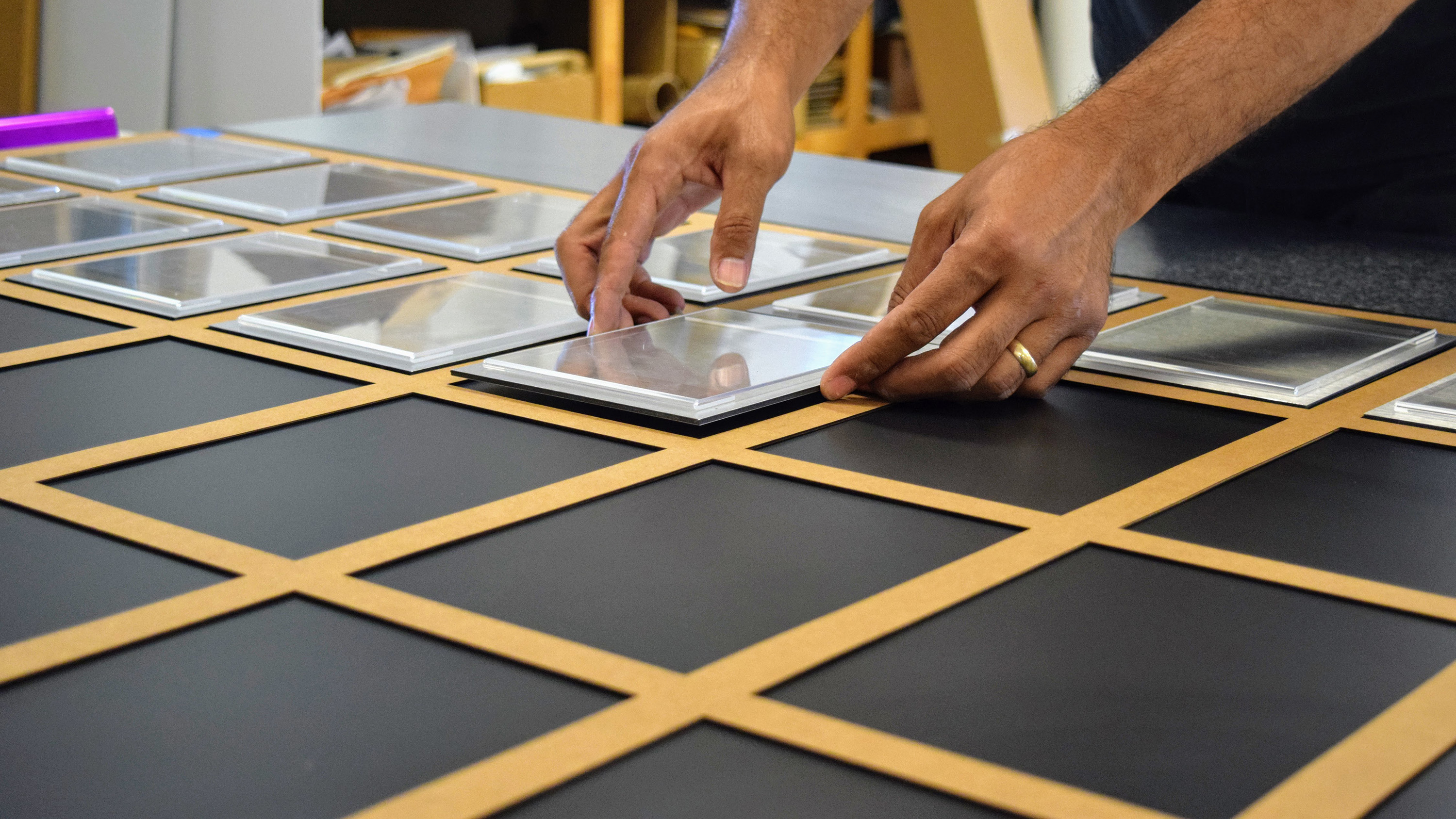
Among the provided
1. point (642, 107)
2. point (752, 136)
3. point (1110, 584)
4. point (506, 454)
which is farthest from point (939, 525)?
point (642, 107)

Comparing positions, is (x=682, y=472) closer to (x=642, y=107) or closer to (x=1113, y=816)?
(x=1113, y=816)

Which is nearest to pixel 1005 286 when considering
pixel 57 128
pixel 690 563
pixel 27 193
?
pixel 690 563

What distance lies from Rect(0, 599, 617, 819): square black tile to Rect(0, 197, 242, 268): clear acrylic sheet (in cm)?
69

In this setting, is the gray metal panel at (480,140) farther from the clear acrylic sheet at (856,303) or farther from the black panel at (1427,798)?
the black panel at (1427,798)

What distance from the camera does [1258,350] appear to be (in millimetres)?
897

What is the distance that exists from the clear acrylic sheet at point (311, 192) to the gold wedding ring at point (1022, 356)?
679mm

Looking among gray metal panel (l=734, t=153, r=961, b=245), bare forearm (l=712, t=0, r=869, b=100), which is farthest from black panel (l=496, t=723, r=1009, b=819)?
gray metal panel (l=734, t=153, r=961, b=245)

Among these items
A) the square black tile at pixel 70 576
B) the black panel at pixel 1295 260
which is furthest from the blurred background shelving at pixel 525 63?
the square black tile at pixel 70 576

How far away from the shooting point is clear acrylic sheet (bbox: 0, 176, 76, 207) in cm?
127

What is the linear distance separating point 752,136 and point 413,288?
9.9 inches

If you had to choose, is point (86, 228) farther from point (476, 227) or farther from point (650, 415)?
point (650, 415)

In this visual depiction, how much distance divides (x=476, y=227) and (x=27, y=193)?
413mm

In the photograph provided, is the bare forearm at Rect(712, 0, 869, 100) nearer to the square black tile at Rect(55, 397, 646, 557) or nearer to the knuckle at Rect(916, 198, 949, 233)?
the knuckle at Rect(916, 198, 949, 233)

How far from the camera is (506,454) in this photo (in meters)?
0.71
